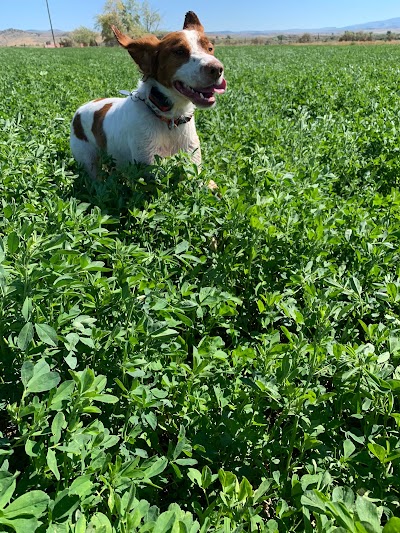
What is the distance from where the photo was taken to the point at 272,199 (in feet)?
8.69

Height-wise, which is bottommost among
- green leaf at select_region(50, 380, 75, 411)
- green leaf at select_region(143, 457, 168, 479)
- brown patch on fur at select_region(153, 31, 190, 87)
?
green leaf at select_region(143, 457, 168, 479)

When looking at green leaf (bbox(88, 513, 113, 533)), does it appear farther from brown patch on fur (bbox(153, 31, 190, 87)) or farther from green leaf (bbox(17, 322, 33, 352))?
brown patch on fur (bbox(153, 31, 190, 87))

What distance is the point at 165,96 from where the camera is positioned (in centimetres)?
385

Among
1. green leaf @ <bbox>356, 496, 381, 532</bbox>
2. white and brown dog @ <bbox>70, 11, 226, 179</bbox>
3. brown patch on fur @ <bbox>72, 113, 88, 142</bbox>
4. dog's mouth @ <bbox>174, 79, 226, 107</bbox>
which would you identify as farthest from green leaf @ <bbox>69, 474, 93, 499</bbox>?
brown patch on fur @ <bbox>72, 113, 88, 142</bbox>

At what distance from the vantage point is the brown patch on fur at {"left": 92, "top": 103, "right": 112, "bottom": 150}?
4410mm

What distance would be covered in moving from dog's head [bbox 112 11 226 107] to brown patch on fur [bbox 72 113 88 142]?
1072 millimetres

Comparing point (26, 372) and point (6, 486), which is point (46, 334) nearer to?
point (26, 372)

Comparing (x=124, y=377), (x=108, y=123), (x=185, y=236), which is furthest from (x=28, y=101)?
(x=124, y=377)

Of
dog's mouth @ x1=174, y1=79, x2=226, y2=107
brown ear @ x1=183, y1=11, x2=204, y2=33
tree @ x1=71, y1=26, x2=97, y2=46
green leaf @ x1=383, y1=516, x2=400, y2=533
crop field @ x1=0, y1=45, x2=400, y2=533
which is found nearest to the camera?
green leaf @ x1=383, y1=516, x2=400, y2=533

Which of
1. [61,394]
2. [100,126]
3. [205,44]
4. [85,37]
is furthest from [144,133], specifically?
[85,37]

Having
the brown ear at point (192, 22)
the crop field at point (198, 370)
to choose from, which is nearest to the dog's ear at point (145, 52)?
the brown ear at point (192, 22)

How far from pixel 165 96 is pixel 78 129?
1.32 meters

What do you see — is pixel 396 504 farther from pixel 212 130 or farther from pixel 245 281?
pixel 212 130

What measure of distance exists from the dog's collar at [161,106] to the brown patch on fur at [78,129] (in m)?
0.99
